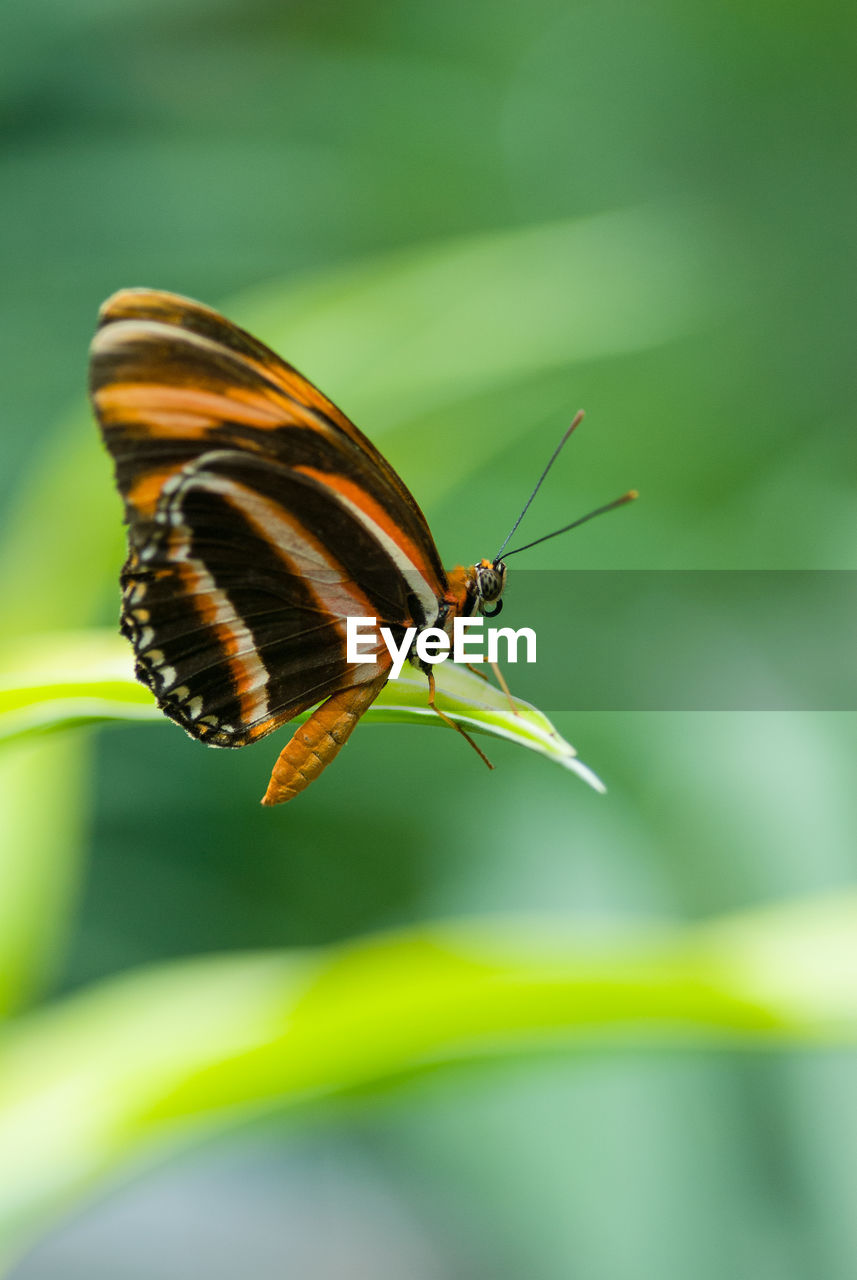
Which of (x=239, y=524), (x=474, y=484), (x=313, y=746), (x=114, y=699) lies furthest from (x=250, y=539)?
(x=474, y=484)

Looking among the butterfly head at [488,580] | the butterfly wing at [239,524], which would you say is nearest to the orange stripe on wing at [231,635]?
the butterfly wing at [239,524]

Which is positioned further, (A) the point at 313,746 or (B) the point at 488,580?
(B) the point at 488,580

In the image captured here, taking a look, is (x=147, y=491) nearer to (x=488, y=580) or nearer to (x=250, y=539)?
(x=250, y=539)

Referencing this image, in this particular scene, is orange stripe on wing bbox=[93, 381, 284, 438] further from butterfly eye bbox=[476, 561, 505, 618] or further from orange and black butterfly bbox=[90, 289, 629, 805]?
butterfly eye bbox=[476, 561, 505, 618]

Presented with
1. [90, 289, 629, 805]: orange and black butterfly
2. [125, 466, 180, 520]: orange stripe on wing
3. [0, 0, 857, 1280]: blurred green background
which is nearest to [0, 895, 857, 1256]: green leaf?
[0, 0, 857, 1280]: blurred green background

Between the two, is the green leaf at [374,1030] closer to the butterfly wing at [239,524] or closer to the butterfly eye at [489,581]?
the butterfly wing at [239,524]

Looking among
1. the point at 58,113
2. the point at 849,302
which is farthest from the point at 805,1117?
the point at 58,113

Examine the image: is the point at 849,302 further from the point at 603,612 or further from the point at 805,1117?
the point at 805,1117
